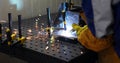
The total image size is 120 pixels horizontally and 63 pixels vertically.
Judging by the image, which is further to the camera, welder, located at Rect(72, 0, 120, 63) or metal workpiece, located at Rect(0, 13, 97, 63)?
metal workpiece, located at Rect(0, 13, 97, 63)

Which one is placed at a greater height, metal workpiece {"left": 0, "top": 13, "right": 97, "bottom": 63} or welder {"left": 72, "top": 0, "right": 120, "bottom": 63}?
welder {"left": 72, "top": 0, "right": 120, "bottom": 63}

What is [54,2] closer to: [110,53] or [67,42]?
[67,42]

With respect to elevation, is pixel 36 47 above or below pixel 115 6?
below

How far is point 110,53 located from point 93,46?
0.31 ft

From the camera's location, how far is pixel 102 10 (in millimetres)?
833

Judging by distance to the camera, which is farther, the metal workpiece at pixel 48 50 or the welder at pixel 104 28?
the metal workpiece at pixel 48 50

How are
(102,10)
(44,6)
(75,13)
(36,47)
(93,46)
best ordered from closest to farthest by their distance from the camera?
1. (102,10)
2. (93,46)
3. (36,47)
4. (75,13)
5. (44,6)

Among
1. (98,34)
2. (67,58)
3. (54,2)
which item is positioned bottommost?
(67,58)

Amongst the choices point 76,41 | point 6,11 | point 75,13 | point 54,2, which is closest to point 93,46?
point 76,41

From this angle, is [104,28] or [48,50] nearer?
[104,28]

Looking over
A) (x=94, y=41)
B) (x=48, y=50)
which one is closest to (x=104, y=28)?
(x=94, y=41)

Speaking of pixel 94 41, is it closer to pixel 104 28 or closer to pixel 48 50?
pixel 104 28

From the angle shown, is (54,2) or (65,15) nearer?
(65,15)

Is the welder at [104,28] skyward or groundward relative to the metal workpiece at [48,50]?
skyward
